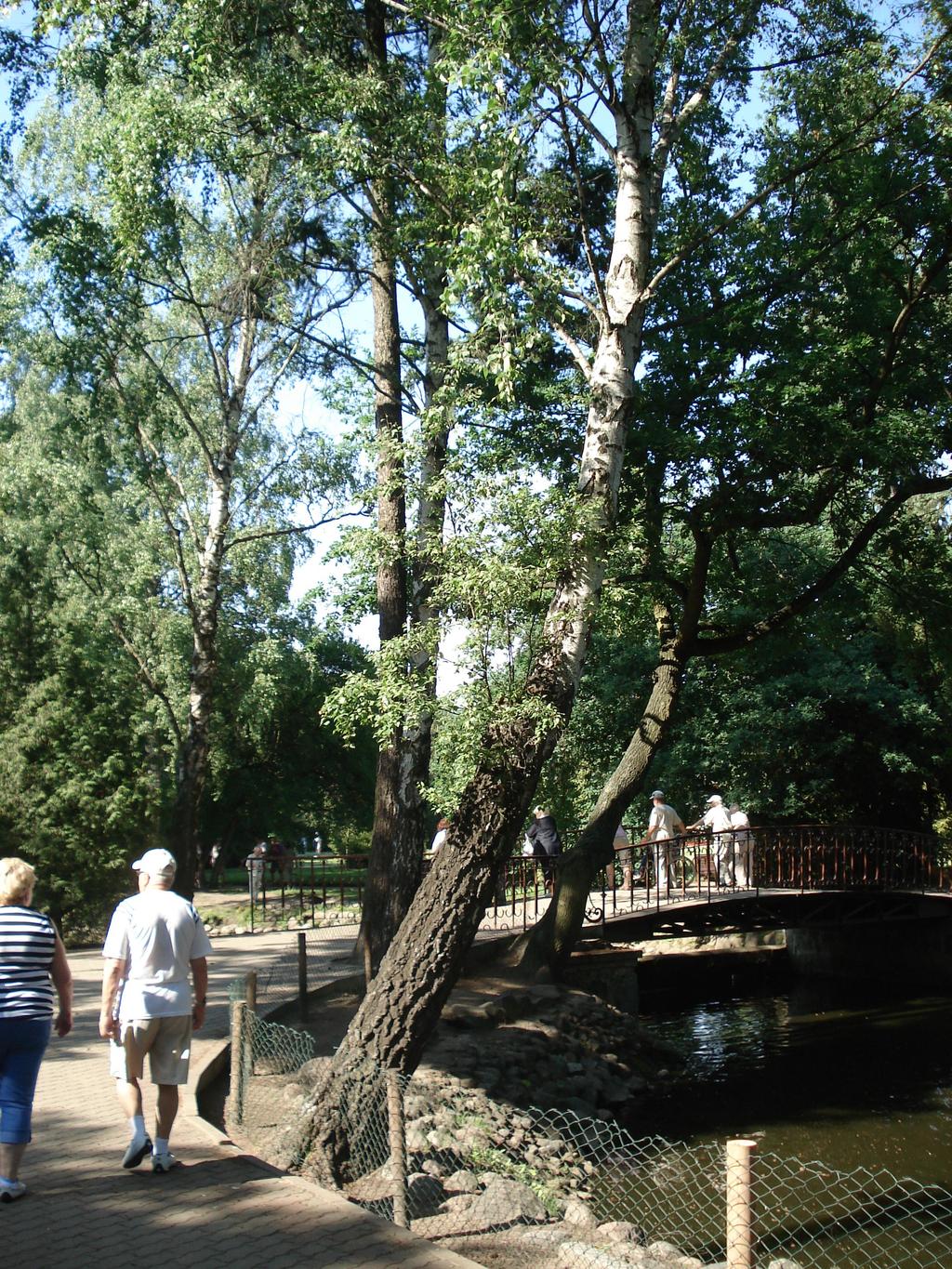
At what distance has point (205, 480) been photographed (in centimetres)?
2888

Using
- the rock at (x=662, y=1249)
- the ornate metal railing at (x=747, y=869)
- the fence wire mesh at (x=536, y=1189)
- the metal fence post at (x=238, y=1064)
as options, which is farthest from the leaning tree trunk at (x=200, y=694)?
the rock at (x=662, y=1249)

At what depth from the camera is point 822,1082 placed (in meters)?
14.4

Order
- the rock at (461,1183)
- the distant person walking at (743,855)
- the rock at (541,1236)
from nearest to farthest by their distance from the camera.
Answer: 1. the rock at (541,1236)
2. the rock at (461,1183)
3. the distant person walking at (743,855)

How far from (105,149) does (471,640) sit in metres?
8.98

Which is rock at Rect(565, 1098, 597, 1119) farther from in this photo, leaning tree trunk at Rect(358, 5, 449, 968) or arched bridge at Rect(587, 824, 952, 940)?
arched bridge at Rect(587, 824, 952, 940)

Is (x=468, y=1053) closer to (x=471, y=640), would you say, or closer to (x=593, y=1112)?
(x=593, y=1112)

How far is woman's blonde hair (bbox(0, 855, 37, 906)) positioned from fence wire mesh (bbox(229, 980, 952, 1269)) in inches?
85.1

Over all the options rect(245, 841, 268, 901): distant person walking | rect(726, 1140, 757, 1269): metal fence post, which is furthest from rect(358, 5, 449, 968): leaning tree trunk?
rect(245, 841, 268, 901): distant person walking

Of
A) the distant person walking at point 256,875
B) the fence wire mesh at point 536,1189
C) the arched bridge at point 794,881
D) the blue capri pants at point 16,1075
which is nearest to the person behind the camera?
the blue capri pants at point 16,1075

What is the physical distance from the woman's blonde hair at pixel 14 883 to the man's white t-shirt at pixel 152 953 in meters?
0.48

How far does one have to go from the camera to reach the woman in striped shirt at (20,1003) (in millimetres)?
5684

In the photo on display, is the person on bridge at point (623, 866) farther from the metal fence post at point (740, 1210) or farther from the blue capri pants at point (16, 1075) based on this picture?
the metal fence post at point (740, 1210)

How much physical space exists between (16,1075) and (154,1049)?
2.51 feet

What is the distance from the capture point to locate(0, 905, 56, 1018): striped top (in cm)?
571
